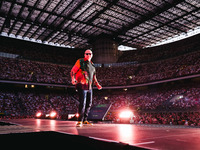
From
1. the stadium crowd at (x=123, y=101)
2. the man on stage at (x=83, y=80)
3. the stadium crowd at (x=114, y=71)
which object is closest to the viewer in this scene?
the man on stage at (x=83, y=80)

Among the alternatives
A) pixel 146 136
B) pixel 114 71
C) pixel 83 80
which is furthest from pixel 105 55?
pixel 146 136

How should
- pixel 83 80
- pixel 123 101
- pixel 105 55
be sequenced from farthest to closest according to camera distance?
1. pixel 105 55
2. pixel 123 101
3. pixel 83 80

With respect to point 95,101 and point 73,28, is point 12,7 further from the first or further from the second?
point 95,101

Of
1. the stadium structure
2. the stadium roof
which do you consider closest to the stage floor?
the stadium structure

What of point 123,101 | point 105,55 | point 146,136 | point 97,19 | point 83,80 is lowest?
point 123,101

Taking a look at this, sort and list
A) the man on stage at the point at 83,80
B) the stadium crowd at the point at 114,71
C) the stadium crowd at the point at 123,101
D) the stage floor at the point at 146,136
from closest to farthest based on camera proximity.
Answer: the stage floor at the point at 146,136 < the man on stage at the point at 83,80 < the stadium crowd at the point at 123,101 < the stadium crowd at the point at 114,71

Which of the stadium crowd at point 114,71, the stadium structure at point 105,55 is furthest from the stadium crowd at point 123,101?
the stadium crowd at point 114,71

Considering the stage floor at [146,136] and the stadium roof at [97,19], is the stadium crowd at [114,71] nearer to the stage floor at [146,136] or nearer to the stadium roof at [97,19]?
the stadium roof at [97,19]

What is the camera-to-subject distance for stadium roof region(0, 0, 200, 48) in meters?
24.1

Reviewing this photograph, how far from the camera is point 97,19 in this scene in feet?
94.0

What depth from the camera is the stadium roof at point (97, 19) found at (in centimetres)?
2408

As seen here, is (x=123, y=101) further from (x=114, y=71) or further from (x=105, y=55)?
(x=105, y=55)

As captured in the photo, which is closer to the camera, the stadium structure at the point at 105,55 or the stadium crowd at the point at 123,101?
the stadium structure at the point at 105,55

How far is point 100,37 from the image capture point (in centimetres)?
3591
